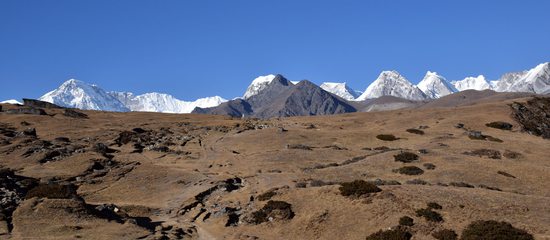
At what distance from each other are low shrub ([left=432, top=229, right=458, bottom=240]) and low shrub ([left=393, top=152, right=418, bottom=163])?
74.1ft

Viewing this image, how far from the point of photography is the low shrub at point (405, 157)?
52006 mm

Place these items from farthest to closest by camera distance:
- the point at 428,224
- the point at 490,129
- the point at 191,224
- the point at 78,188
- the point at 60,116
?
the point at 60,116 → the point at 490,129 → the point at 78,188 → the point at 191,224 → the point at 428,224

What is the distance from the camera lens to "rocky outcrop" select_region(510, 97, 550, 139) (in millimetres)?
83688

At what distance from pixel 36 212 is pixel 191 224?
34.6 ft

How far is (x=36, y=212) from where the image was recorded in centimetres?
3375

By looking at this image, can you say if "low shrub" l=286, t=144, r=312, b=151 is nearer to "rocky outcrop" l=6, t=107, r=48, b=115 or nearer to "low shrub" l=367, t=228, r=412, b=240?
"low shrub" l=367, t=228, r=412, b=240

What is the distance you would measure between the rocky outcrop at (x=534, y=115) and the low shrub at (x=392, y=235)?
6185 cm

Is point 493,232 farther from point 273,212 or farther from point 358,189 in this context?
point 273,212

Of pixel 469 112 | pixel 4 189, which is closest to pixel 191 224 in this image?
pixel 4 189

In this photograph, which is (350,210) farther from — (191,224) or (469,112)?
(469,112)

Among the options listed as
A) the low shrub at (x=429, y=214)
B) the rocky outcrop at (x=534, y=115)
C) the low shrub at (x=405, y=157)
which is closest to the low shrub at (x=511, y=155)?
the low shrub at (x=405, y=157)

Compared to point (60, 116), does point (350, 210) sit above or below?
→ below

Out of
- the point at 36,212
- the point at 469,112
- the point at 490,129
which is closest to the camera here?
the point at 36,212

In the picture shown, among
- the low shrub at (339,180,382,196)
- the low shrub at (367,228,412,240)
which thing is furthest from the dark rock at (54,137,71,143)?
the low shrub at (367,228,412,240)
